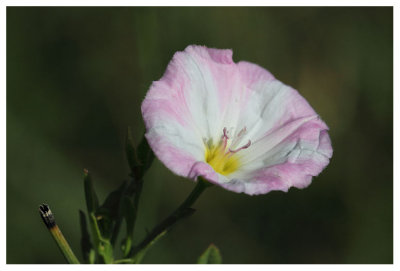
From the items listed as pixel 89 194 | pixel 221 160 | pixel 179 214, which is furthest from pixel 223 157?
pixel 89 194

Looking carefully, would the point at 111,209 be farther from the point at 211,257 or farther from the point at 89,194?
the point at 211,257

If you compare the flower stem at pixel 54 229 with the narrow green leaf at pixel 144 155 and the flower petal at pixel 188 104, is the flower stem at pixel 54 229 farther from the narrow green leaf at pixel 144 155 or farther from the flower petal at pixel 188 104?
the flower petal at pixel 188 104

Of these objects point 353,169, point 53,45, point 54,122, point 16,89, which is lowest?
point 353,169

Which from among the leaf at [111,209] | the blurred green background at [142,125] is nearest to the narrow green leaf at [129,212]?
the leaf at [111,209]

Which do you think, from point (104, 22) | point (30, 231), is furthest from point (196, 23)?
point (30, 231)

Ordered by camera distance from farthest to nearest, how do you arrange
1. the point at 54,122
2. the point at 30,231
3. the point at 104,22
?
the point at 104,22 < the point at 54,122 < the point at 30,231

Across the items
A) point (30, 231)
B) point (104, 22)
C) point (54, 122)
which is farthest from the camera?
point (104, 22)

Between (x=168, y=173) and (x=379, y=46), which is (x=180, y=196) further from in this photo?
(x=379, y=46)
